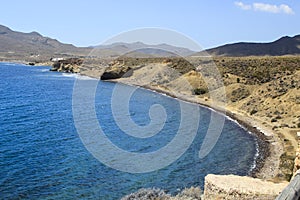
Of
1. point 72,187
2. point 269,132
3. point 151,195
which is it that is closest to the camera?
point 151,195

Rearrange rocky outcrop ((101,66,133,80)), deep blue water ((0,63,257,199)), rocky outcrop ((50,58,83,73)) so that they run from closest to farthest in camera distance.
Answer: deep blue water ((0,63,257,199)) → rocky outcrop ((101,66,133,80)) → rocky outcrop ((50,58,83,73))

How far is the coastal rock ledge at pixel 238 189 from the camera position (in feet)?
44.4

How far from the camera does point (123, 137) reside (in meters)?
34.3

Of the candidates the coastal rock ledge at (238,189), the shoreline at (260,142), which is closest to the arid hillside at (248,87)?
the shoreline at (260,142)

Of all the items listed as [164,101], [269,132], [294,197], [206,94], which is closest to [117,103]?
[164,101]

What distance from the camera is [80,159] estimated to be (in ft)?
88.1

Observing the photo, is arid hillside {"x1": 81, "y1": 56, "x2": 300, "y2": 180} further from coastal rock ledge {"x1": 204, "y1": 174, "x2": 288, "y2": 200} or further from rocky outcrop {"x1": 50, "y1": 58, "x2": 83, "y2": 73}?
rocky outcrop {"x1": 50, "y1": 58, "x2": 83, "y2": 73}

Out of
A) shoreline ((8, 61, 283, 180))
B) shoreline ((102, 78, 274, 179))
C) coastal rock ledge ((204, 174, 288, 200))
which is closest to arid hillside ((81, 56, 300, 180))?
shoreline ((8, 61, 283, 180))

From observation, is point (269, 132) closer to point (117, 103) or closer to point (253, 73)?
point (117, 103)

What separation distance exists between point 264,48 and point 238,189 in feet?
483

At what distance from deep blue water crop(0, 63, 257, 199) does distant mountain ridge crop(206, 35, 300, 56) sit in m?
109

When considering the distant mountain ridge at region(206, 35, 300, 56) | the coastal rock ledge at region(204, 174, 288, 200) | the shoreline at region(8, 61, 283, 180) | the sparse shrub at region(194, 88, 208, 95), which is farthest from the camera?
the distant mountain ridge at region(206, 35, 300, 56)

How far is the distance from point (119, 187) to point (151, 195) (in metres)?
3.52

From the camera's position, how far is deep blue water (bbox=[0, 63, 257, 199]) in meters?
21.4
